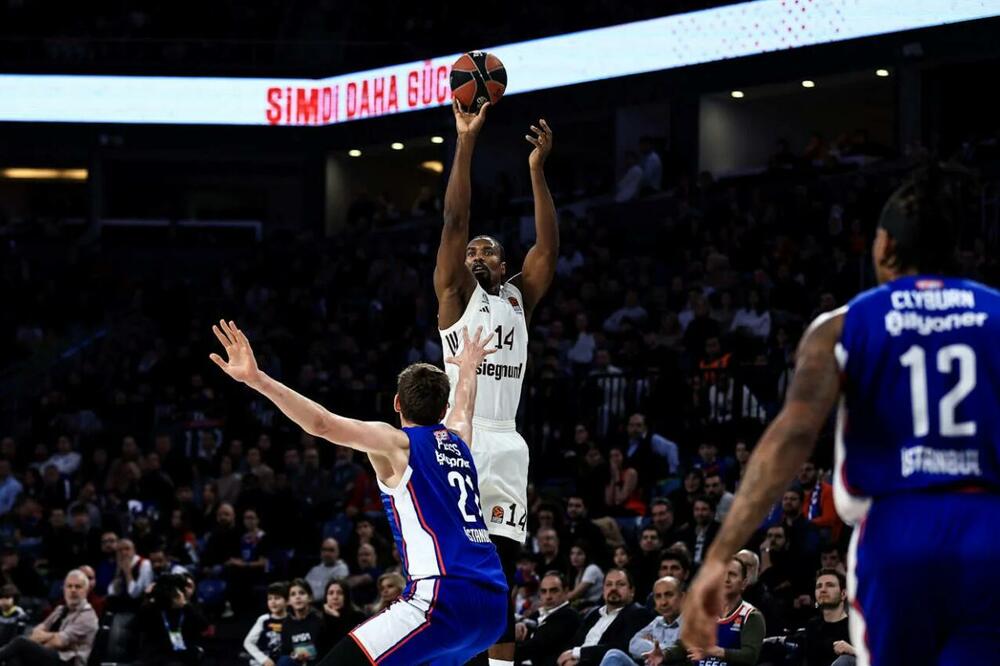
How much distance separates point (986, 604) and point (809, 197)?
17207 millimetres

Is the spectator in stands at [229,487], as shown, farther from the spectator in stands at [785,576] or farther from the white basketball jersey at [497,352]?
the white basketball jersey at [497,352]

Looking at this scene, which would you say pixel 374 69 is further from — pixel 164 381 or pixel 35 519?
pixel 35 519

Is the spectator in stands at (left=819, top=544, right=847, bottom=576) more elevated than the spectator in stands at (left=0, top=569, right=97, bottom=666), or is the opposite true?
the spectator in stands at (left=819, top=544, right=847, bottom=576)

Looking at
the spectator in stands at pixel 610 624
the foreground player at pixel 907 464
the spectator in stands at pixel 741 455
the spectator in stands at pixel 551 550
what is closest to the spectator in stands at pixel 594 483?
the spectator in stands at pixel 741 455

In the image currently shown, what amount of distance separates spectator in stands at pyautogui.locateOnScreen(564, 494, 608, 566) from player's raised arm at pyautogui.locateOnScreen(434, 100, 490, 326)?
6.33 m

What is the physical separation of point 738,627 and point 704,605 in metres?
7.09

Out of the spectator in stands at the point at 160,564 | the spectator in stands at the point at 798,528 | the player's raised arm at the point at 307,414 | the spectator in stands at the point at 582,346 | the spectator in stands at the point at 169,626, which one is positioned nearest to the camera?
the player's raised arm at the point at 307,414

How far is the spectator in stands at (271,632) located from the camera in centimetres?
1392

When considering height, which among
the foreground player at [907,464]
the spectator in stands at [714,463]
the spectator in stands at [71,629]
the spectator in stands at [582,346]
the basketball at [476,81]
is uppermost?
the basketball at [476,81]

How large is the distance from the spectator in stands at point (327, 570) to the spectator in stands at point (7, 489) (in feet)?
18.0

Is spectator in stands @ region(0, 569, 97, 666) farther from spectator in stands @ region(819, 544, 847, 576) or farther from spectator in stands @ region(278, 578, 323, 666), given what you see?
spectator in stands @ region(819, 544, 847, 576)

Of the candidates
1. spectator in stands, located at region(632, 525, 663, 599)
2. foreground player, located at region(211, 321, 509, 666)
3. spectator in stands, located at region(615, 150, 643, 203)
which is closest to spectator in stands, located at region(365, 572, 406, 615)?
spectator in stands, located at region(632, 525, 663, 599)

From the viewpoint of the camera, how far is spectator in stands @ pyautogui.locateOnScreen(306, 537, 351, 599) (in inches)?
614

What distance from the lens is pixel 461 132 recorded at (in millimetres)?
8023
